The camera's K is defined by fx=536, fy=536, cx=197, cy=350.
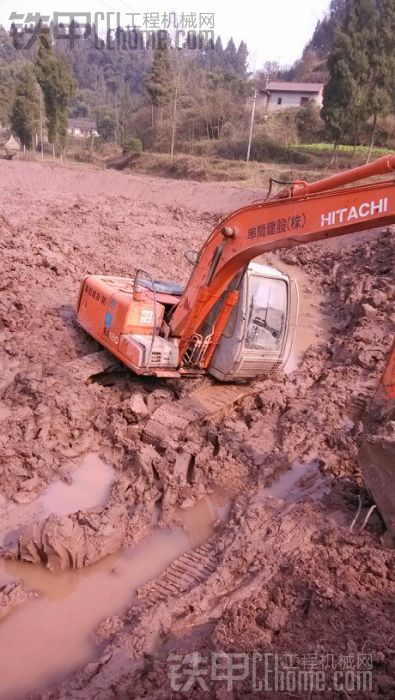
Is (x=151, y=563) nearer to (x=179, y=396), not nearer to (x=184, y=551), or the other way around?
(x=184, y=551)

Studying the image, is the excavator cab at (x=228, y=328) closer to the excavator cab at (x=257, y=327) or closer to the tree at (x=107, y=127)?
the excavator cab at (x=257, y=327)

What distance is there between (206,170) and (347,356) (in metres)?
20.3

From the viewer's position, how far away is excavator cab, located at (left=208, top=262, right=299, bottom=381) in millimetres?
6566

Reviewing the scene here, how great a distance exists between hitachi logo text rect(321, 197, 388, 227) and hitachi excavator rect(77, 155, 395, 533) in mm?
456

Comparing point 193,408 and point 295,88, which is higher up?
point 295,88

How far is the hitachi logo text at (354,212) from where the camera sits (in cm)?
432

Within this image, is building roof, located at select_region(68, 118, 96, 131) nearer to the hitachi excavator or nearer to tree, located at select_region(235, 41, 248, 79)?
tree, located at select_region(235, 41, 248, 79)

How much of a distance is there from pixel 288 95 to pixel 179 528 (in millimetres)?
48641

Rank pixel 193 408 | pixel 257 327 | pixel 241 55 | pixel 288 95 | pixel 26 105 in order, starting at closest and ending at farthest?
pixel 193 408
pixel 257 327
pixel 26 105
pixel 288 95
pixel 241 55

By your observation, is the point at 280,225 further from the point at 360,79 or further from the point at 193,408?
the point at 360,79

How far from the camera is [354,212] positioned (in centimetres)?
456

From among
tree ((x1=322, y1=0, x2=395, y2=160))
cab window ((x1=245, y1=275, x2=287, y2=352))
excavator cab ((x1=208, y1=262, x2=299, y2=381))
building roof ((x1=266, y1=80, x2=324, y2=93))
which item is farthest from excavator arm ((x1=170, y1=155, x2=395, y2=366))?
building roof ((x1=266, y1=80, x2=324, y2=93))

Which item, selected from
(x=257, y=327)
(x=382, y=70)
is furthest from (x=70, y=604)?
(x=382, y=70)

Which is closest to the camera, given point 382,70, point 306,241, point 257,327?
point 306,241
